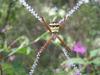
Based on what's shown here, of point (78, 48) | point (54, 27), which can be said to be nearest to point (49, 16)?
point (78, 48)

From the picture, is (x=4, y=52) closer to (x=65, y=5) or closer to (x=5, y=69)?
(x=5, y=69)

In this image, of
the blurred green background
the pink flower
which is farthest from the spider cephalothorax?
the pink flower

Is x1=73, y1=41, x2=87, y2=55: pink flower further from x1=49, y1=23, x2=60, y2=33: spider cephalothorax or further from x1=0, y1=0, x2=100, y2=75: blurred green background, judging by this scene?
x1=49, y1=23, x2=60, y2=33: spider cephalothorax

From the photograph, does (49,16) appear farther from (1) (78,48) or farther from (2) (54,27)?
(2) (54,27)

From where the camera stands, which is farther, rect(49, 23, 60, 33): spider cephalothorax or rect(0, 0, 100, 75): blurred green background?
rect(0, 0, 100, 75): blurred green background

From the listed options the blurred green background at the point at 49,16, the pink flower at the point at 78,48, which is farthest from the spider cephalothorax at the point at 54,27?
the pink flower at the point at 78,48

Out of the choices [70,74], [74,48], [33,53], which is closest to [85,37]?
[74,48]

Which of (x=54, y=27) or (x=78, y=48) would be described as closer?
(x=54, y=27)

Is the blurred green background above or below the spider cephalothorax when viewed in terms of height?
below

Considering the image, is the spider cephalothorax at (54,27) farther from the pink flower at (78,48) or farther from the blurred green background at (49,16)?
the pink flower at (78,48)

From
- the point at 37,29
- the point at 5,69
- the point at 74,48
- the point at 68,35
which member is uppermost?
the point at 5,69

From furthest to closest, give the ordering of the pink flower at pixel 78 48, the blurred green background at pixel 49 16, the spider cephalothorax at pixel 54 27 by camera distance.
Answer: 1. the blurred green background at pixel 49 16
2. the pink flower at pixel 78 48
3. the spider cephalothorax at pixel 54 27
